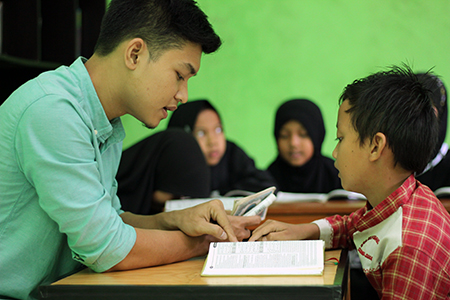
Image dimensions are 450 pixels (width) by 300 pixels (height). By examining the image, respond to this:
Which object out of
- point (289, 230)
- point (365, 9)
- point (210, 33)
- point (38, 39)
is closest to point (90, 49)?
point (38, 39)

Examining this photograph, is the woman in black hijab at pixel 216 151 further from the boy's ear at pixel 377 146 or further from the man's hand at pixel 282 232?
the boy's ear at pixel 377 146

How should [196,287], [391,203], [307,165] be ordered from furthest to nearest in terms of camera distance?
[307,165] < [391,203] < [196,287]

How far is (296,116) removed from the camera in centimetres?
313

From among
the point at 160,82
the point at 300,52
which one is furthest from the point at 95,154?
the point at 300,52

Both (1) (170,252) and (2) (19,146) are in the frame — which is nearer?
(2) (19,146)

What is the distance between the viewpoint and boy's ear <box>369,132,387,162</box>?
103cm

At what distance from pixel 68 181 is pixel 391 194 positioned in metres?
0.69

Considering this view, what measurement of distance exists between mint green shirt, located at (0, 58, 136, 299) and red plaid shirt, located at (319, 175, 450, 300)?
20.7 inches

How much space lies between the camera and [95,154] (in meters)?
0.97

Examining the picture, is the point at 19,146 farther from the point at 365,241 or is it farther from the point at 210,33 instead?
the point at 365,241

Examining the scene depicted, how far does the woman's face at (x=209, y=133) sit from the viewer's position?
3170mm

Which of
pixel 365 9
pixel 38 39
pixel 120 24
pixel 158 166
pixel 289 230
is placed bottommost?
pixel 158 166

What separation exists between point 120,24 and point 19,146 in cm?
37

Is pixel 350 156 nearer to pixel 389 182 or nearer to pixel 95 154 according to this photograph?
pixel 389 182
